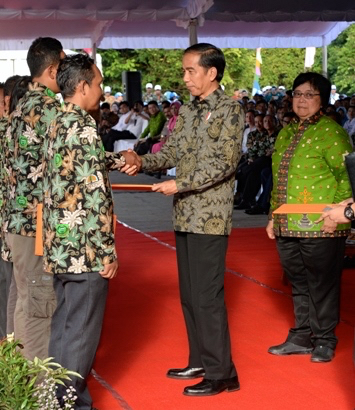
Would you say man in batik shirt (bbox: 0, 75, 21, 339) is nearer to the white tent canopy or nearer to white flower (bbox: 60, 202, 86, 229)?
white flower (bbox: 60, 202, 86, 229)

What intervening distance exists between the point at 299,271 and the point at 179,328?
1029mm

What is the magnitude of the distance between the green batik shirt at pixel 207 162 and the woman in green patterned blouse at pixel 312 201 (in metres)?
0.70

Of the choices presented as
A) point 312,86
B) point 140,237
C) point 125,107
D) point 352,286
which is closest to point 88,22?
point 125,107

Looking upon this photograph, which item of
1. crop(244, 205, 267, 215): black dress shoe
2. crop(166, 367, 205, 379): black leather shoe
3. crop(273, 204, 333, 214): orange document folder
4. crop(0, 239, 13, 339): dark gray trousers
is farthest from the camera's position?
crop(244, 205, 267, 215): black dress shoe

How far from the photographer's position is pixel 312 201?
5.55 meters

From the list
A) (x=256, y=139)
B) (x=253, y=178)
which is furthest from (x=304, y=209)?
(x=256, y=139)

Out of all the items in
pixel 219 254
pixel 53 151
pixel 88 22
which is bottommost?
pixel 219 254

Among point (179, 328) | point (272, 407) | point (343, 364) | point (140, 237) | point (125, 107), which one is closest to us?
point (272, 407)

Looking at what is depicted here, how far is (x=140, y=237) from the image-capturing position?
10.8m

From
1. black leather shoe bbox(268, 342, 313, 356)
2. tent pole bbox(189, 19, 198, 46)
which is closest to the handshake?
black leather shoe bbox(268, 342, 313, 356)

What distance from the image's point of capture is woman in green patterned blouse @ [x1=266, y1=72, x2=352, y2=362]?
5547mm

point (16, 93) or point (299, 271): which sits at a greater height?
point (16, 93)

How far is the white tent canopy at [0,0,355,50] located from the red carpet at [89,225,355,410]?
5.75 metres

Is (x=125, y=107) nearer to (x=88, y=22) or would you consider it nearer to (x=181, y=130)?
(x=88, y=22)
